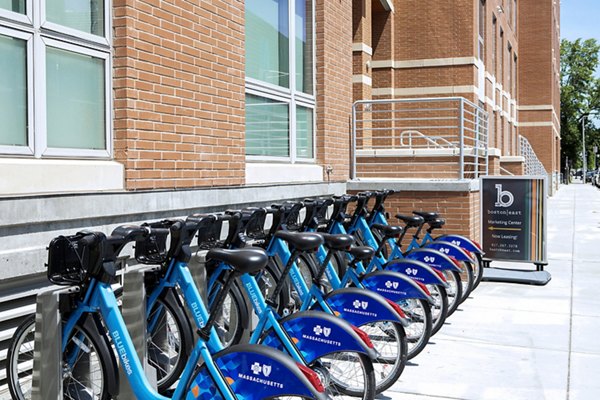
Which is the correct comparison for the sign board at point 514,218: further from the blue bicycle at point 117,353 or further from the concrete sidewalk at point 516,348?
the blue bicycle at point 117,353

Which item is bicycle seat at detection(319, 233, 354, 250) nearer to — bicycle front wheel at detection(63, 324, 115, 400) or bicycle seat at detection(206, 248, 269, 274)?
bicycle seat at detection(206, 248, 269, 274)

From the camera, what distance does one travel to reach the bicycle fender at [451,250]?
709 cm

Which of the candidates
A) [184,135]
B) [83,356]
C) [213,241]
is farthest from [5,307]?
[184,135]

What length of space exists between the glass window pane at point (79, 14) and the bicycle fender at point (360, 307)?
2.58m

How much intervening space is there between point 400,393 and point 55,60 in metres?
3.43

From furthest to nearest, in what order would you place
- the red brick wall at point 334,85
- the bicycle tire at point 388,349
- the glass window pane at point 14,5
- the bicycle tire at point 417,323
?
1. the red brick wall at point 334,85
2. the bicycle tire at point 417,323
3. the bicycle tire at point 388,349
4. the glass window pane at point 14,5

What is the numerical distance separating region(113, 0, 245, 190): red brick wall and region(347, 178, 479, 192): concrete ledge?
12.0ft

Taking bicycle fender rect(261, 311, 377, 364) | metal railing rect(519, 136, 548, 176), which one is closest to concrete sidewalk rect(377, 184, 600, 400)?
bicycle fender rect(261, 311, 377, 364)

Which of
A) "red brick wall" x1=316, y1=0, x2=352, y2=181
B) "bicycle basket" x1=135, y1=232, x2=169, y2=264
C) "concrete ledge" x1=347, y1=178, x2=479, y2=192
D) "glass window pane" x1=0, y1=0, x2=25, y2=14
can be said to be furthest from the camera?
"concrete ledge" x1=347, y1=178, x2=479, y2=192

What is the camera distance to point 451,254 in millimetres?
7113

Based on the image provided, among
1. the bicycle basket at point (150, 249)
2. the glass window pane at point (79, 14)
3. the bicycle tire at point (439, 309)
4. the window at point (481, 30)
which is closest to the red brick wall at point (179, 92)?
the glass window pane at point (79, 14)

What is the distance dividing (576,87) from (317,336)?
86822mm

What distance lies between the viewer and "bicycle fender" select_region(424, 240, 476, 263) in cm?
709

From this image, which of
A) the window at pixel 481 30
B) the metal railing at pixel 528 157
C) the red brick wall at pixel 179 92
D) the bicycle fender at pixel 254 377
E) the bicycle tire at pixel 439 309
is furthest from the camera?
the metal railing at pixel 528 157
